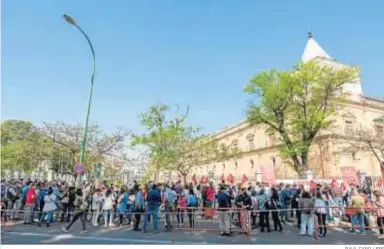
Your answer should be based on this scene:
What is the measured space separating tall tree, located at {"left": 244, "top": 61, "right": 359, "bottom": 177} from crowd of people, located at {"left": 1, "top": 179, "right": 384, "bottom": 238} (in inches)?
559

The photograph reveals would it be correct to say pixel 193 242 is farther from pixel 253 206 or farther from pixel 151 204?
pixel 253 206

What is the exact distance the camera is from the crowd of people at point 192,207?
1007 cm

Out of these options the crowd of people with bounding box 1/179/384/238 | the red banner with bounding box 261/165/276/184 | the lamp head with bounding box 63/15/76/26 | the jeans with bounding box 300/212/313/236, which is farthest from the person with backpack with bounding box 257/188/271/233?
the lamp head with bounding box 63/15/76/26

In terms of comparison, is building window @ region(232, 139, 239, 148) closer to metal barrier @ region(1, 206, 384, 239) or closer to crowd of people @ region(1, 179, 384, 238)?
crowd of people @ region(1, 179, 384, 238)

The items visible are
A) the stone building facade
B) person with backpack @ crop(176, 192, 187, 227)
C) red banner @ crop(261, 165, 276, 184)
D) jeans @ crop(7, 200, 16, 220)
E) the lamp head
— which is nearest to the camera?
person with backpack @ crop(176, 192, 187, 227)

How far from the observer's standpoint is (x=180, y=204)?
1262 cm

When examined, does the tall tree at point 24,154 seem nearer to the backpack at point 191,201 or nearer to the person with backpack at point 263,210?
the backpack at point 191,201

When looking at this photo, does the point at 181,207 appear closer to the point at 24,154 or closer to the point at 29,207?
the point at 29,207

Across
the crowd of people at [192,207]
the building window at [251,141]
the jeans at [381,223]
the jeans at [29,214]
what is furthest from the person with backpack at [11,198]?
the building window at [251,141]

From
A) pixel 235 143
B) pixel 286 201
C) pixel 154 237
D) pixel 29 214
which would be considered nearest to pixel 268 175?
pixel 286 201

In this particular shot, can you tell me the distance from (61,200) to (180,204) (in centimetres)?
513

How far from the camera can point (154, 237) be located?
9.39 metres

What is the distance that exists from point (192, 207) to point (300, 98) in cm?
2146

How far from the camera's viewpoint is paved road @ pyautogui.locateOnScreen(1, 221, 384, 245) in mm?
8672
